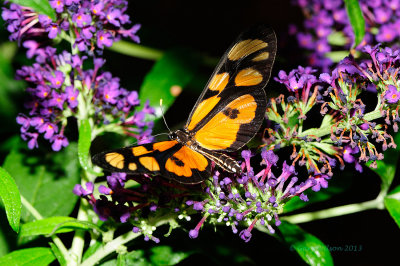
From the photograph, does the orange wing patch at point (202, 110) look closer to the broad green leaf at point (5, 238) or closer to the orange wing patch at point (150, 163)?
the orange wing patch at point (150, 163)

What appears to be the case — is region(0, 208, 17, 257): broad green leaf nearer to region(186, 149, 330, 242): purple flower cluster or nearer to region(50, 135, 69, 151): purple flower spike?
region(50, 135, 69, 151): purple flower spike

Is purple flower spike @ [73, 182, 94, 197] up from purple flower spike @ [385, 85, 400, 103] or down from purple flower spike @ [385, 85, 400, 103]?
down

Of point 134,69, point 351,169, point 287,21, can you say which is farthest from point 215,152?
point 287,21

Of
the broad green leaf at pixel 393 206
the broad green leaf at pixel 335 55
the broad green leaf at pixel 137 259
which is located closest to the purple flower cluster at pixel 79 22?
the broad green leaf at pixel 137 259

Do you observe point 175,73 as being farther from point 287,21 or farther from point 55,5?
point 287,21

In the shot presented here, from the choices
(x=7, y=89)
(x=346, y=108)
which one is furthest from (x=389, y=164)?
→ (x=7, y=89)

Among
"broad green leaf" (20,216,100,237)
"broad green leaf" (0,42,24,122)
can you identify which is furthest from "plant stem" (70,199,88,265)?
"broad green leaf" (0,42,24,122)
